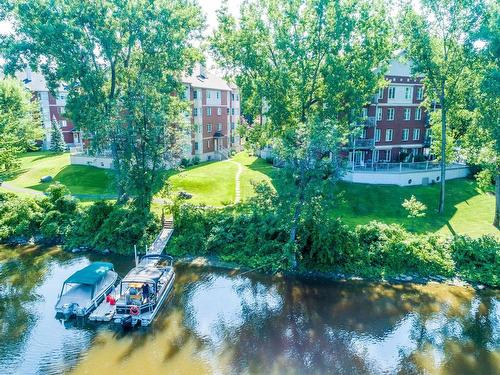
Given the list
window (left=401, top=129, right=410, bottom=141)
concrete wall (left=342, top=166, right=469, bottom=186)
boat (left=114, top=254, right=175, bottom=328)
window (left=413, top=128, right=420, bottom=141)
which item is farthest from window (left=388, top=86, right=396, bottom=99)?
boat (left=114, top=254, right=175, bottom=328)

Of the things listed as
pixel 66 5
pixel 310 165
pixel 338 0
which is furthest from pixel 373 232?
pixel 66 5

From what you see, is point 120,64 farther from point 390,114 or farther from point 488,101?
point 488,101

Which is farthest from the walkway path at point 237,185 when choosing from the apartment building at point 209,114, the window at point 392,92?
the window at point 392,92

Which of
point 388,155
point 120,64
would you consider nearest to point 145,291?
point 120,64

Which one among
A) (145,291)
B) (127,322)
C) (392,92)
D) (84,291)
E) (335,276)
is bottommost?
(127,322)

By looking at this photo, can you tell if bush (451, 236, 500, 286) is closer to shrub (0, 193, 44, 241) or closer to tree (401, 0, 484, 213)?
tree (401, 0, 484, 213)

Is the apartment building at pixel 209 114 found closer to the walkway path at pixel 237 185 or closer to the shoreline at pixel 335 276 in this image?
the walkway path at pixel 237 185
